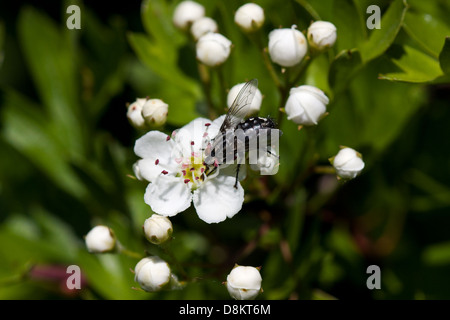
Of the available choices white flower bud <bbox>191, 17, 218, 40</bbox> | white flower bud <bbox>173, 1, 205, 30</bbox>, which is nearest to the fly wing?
white flower bud <bbox>191, 17, 218, 40</bbox>

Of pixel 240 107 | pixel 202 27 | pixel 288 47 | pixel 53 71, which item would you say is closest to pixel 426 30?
pixel 288 47

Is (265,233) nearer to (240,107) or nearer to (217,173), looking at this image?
(217,173)

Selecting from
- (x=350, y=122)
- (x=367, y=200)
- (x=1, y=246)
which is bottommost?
(x=1, y=246)

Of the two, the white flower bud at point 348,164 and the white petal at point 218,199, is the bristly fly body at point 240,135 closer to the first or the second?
the white petal at point 218,199

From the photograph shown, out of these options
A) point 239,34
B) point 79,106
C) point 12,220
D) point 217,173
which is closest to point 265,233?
point 217,173

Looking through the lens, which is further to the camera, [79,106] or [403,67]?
[79,106]

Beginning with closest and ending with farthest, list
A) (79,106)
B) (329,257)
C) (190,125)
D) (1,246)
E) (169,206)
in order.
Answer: (169,206) → (190,125) → (329,257) → (1,246) → (79,106)
